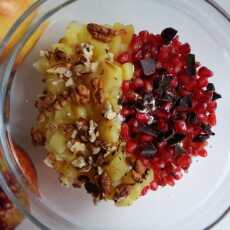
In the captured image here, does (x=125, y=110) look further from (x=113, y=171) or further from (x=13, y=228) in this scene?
(x=13, y=228)

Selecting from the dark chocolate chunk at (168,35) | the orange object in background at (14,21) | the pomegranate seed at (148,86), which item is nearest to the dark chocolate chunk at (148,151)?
the pomegranate seed at (148,86)

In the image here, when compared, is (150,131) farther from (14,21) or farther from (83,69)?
(14,21)

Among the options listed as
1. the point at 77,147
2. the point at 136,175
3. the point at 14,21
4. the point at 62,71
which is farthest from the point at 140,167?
the point at 14,21

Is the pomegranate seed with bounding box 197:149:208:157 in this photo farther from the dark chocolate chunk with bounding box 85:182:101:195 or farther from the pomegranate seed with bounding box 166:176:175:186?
the dark chocolate chunk with bounding box 85:182:101:195

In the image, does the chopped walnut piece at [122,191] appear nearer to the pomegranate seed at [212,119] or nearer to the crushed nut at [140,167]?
the crushed nut at [140,167]

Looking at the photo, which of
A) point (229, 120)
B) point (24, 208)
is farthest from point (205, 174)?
point (24, 208)
